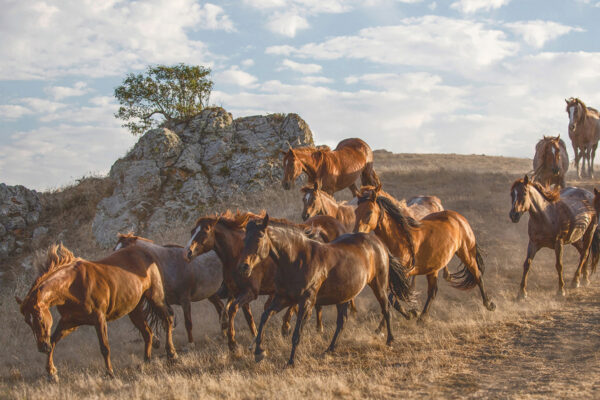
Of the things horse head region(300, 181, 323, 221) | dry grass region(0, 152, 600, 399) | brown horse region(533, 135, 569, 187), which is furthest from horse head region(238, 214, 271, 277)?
brown horse region(533, 135, 569, 187)

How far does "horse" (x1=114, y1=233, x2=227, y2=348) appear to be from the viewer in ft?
28.8

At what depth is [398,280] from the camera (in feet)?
27.3

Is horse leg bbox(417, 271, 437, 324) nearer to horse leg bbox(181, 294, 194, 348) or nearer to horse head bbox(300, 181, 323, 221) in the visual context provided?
horse head bbox(300, 181, 323, 221)

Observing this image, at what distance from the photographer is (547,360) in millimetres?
7168

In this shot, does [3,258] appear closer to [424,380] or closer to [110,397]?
[110,397]

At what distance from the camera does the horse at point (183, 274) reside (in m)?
8.77

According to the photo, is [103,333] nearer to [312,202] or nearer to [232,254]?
[232,254]

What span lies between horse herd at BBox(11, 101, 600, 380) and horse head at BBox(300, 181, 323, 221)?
0.08ft

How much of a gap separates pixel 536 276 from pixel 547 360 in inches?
238

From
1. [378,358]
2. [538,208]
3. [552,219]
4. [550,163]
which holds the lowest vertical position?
[378,358]

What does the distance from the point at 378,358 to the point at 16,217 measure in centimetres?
1810

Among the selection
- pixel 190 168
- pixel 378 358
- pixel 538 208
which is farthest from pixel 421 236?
pixel 190 168

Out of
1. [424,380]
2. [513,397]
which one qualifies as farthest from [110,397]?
[513,397]

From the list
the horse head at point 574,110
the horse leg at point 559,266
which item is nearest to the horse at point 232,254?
the horse leg at point 559,266
